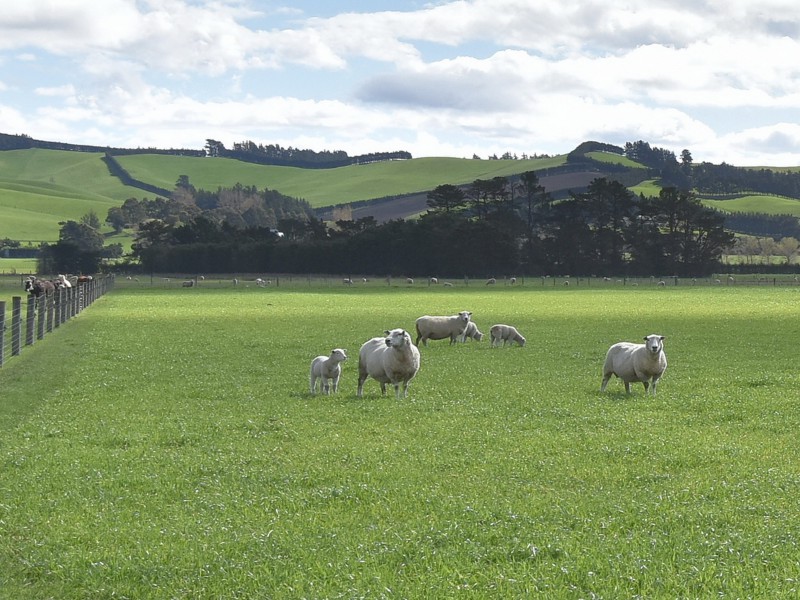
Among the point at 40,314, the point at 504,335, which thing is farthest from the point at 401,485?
the point at 40,314

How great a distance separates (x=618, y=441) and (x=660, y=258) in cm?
12154

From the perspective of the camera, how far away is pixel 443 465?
13898 mm

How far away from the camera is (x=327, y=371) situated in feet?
72.6

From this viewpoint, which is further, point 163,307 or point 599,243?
point 599,243

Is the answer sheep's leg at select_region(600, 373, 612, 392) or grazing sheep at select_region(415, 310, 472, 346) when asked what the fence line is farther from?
sheep's leg at select_region(600, 373, 612, 392)

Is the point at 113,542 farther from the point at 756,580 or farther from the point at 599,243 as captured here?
the point at 599,243

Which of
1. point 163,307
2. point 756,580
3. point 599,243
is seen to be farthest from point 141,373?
point 599,243

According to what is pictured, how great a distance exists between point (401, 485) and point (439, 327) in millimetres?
23323

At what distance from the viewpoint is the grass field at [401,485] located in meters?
9.30

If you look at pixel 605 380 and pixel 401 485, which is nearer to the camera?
pixel 401 485

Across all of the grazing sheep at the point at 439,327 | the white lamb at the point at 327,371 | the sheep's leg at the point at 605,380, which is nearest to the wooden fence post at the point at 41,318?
the grazing sheep at the point at 439,327

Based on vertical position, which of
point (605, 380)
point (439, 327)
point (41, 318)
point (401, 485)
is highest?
point (439, 327)

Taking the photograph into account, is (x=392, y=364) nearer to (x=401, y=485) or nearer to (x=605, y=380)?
(x=605, y=380)

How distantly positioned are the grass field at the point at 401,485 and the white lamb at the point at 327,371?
69cm
